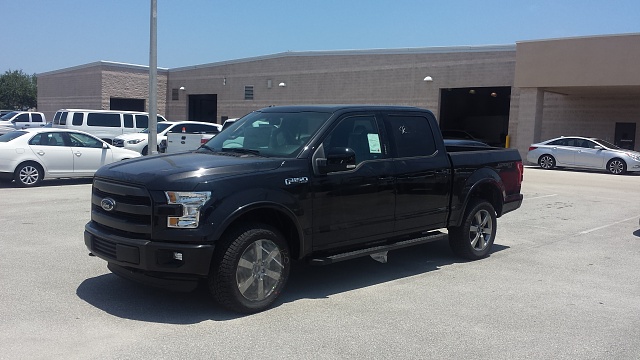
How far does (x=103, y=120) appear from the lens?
24562 millimetres

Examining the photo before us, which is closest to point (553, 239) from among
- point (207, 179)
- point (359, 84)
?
point (207, 179)

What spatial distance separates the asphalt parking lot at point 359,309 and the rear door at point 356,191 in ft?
2.18

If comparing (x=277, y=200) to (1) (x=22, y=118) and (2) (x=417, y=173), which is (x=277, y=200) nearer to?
(2) (x=417, y=173)

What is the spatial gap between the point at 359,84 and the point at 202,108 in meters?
16.6

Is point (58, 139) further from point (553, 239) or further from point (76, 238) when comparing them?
point (553, 239)

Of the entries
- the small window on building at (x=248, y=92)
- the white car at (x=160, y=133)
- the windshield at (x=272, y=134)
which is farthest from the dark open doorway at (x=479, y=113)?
the windshield at (x=272, y=134)

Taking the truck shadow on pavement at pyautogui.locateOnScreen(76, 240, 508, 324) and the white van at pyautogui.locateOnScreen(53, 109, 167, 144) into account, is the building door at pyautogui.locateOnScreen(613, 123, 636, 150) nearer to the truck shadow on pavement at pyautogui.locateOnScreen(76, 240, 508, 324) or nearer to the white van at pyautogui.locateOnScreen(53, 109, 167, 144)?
the white van at pyautogui.locateOnScreen(53, 109, 167, 144)

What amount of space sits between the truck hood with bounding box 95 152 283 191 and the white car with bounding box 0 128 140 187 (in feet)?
33.3

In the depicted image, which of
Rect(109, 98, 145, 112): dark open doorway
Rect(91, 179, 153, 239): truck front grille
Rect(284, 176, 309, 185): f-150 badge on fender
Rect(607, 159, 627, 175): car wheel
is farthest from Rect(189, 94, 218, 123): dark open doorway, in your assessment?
Rect(284, 176, 309, 185): f-150 badge on fender

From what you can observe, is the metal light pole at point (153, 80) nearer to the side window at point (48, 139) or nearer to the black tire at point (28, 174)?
the side window at point (48, 139)

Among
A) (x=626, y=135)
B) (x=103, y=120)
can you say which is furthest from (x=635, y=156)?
(x=103, y=120)

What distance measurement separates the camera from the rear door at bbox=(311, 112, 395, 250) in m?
6.00

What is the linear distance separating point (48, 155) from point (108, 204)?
10.7m

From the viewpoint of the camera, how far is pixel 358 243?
6422 millimetres
